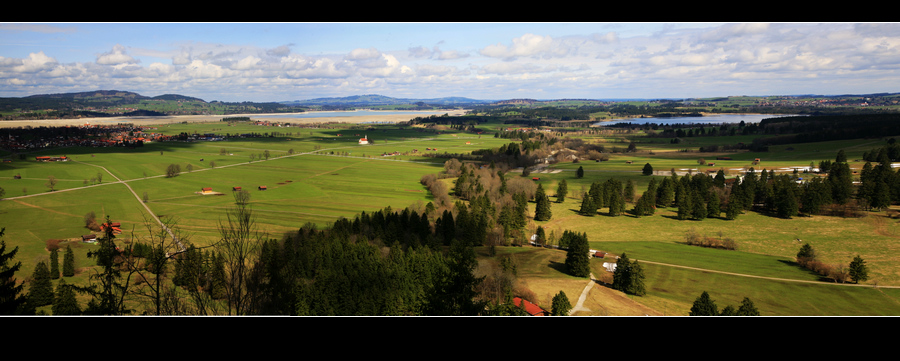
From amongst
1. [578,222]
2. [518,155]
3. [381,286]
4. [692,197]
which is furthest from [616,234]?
[518,155]

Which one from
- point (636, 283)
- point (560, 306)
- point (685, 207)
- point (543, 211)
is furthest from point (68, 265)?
point (685, 207)

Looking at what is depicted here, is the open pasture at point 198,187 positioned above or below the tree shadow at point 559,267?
above

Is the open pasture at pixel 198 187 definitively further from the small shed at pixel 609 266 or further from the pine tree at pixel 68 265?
the small shed at pixel 609 266

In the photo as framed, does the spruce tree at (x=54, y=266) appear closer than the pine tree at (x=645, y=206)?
Yes

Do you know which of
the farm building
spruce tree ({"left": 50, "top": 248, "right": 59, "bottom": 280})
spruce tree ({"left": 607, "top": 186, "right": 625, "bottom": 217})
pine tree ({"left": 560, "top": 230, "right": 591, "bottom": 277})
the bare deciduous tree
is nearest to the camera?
the bare deciduous tree

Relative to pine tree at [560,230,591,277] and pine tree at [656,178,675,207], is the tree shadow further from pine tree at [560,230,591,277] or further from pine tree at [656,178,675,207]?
pine tree at [656,178,675,207]

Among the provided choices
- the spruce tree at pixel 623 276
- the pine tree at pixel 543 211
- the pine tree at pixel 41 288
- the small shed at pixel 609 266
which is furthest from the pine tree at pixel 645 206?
the pine tree at pixel 41 288

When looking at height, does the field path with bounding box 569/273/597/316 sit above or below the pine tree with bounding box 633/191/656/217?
below

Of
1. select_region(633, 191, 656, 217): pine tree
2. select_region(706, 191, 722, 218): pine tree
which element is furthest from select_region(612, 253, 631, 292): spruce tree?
select_region(706, 191, 722, 218): pine tree

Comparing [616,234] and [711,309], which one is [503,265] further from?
[616,234]

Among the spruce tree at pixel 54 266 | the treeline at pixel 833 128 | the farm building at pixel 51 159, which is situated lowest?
the spruce tree at pixel 54 266
